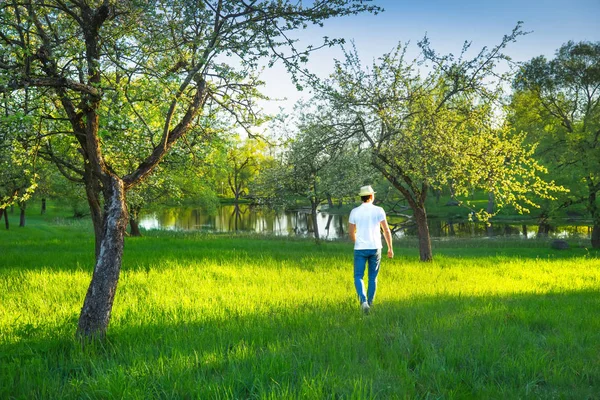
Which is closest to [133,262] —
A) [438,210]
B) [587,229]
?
[587,229]

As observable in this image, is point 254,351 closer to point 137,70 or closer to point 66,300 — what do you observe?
point 137,70

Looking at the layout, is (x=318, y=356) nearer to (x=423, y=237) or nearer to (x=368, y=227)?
(x=368, y=227)

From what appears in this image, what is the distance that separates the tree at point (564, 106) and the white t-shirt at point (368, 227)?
22317mm

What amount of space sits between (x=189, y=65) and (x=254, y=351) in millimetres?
5512

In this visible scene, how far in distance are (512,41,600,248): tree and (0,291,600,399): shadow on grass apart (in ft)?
73.9

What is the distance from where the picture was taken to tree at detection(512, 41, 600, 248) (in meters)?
25.8

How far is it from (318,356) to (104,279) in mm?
3263

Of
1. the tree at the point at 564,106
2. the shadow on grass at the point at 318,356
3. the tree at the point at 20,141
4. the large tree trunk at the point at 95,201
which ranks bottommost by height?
the shadow on grass at the point at 318,356

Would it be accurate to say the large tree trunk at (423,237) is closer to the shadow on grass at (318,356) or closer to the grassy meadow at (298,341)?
the grassy meadow at (298,341)

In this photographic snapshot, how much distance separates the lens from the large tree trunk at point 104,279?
5.81m

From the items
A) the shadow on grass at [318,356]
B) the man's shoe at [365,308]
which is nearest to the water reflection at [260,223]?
the man's shoe at [365,308]

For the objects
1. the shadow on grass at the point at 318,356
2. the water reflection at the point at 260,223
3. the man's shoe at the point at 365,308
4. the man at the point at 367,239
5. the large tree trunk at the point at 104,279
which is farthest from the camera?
the water reflection at the point at 260,223

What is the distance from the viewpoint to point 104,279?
5859 millimetres

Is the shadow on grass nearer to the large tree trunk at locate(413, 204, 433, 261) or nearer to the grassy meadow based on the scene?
the grassy meadow
